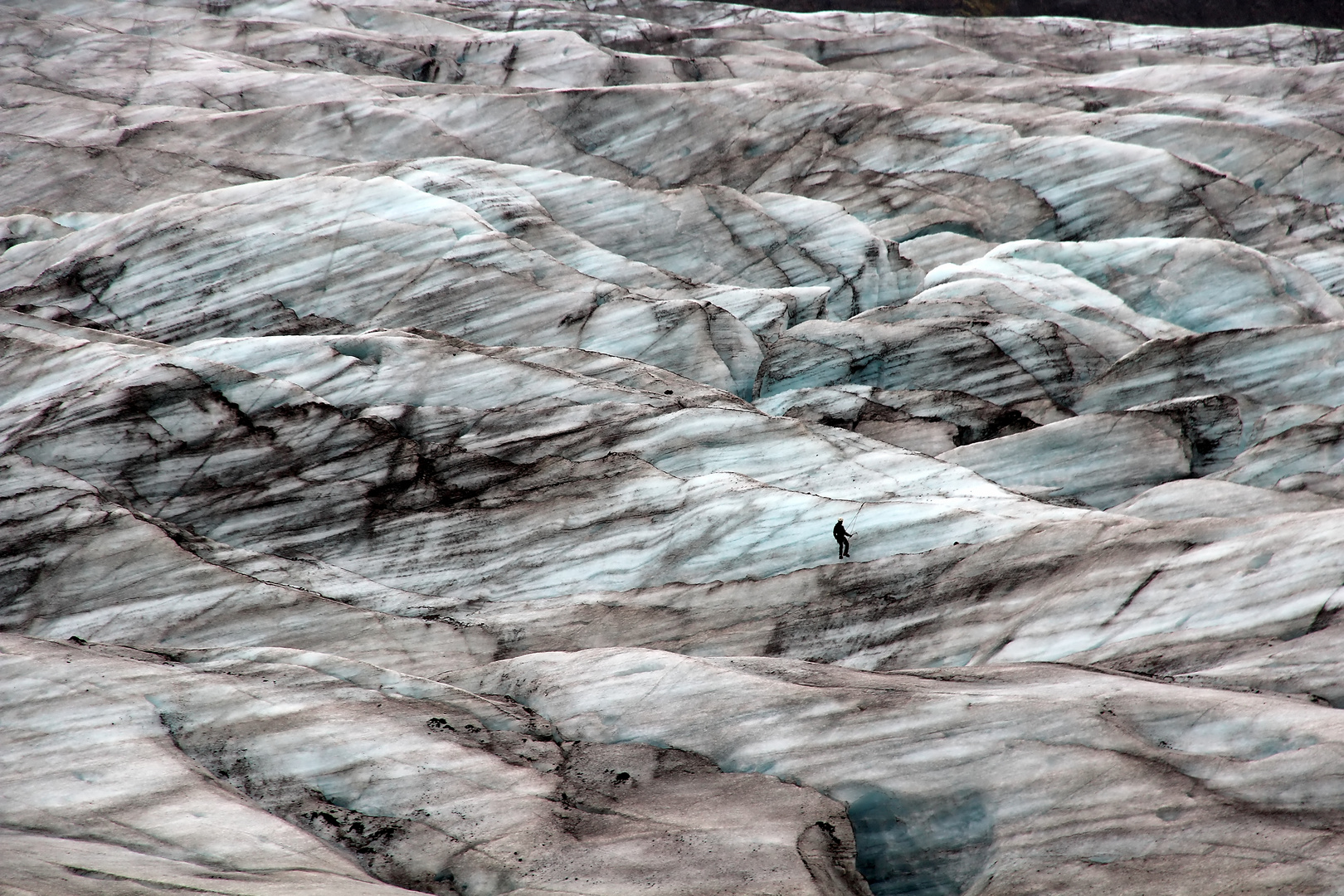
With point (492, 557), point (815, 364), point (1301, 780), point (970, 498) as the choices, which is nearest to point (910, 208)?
point (815, 364)

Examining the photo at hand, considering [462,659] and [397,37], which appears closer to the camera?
[462,659]

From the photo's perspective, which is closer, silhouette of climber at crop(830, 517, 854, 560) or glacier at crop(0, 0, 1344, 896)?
glacier at crop(0, 0, 1344, 896)

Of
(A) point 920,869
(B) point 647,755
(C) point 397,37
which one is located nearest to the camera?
(A) point 920,869

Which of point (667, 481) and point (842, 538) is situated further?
point (667, 481)

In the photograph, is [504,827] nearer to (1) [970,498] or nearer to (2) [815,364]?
(1) [970,498]

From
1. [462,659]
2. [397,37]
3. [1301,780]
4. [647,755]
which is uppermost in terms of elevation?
[397,37]

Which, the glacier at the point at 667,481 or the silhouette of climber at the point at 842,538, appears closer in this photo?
the glacier at the point at 667,481

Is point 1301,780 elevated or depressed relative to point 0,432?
elevated

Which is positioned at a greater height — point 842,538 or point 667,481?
point 842,538
